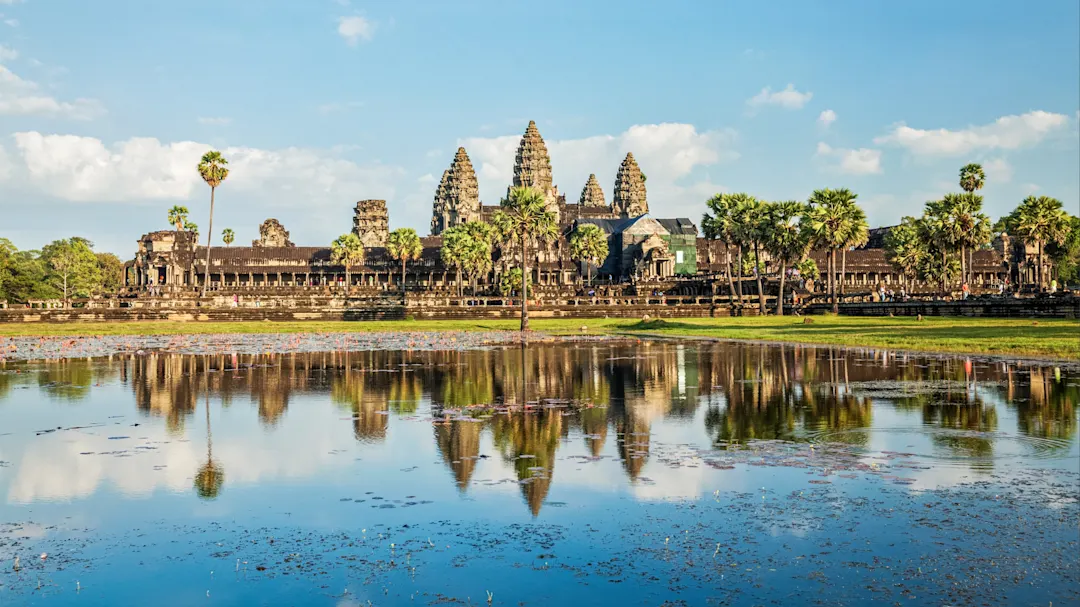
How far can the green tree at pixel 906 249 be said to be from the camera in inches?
4712

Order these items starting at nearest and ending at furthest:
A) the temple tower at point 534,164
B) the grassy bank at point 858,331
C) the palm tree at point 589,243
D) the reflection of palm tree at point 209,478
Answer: the reflection of palm tree at point 209,478 → the grassy bank at point 858,331 → the palm tree at point 589,243 → the temple tower at point 534,164

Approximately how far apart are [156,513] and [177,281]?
500ft

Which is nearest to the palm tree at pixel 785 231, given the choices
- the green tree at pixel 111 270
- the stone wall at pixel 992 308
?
the stone wall at pixel 992 308

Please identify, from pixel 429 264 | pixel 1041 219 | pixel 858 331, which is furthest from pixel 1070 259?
pixel 858 331

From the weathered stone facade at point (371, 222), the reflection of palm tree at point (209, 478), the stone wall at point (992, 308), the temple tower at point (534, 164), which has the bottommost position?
the reflection of palm tree at point (209, 478)

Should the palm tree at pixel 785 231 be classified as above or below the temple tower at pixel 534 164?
below

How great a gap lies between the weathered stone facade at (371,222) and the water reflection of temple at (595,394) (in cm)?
15426

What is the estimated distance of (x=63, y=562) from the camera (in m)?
9.48

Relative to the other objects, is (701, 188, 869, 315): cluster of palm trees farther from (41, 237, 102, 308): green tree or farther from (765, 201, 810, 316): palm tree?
(41, 237, 102, 308): green tree

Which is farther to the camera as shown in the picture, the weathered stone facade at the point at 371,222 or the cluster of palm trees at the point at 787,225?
the weathered stone facade at the point at 371,222

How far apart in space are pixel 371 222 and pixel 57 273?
198 ft

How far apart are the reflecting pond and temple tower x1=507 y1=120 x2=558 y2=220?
6524 inches

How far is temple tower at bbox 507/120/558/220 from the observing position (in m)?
188

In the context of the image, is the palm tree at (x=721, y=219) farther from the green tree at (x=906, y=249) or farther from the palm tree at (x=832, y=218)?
the green tree at (x=906, y=249)
